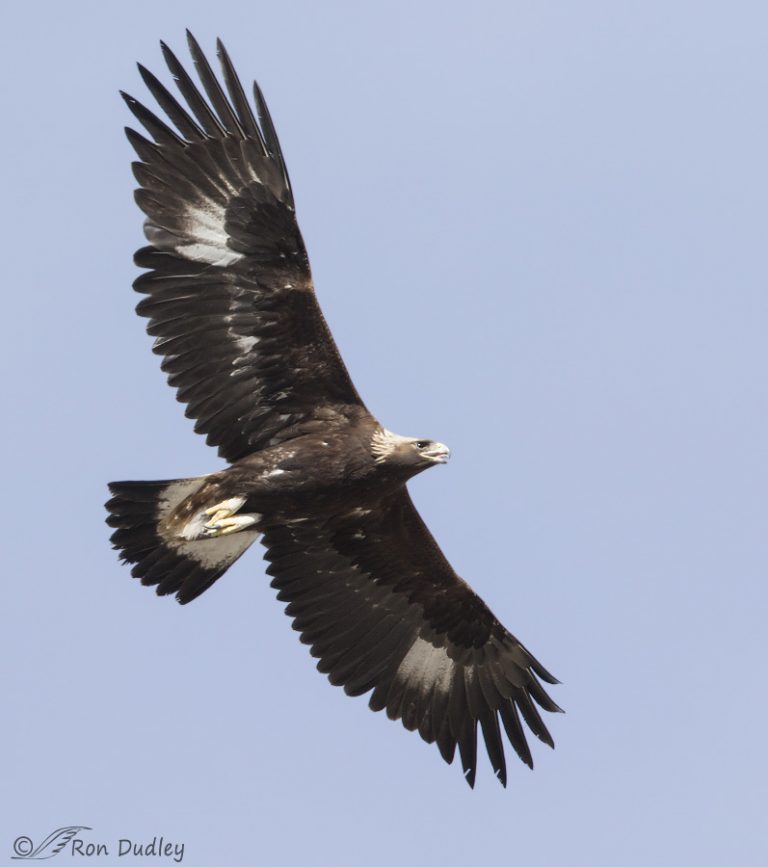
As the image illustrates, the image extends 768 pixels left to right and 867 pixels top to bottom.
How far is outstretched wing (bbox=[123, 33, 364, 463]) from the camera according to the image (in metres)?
15.2

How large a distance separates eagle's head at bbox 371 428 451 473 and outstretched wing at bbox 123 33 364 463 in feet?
2.05

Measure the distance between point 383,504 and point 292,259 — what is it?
8.02ft

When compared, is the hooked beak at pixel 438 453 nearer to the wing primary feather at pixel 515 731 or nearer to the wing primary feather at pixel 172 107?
the wing primary feather at pixel 515 731

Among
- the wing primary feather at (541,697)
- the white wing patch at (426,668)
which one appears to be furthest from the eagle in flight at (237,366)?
the wing primary feather at (541,697)

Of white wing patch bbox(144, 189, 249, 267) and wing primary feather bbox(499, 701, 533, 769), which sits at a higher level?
white wing patch bbox(144, 189, 249, 267)

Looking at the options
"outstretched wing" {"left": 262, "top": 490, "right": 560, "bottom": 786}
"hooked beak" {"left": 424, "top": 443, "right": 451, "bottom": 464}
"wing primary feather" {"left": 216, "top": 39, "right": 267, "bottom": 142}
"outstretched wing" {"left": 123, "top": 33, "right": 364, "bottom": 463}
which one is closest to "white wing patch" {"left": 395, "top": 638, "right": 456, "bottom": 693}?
"outstretched wing" {"left": 262, "top": 490, "right": 560, "bottom": 786}

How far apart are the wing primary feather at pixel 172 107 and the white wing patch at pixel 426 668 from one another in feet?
17.0

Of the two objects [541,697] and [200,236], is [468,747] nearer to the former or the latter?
[541,697]

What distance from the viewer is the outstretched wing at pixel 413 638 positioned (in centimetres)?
1667

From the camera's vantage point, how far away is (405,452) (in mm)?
15375

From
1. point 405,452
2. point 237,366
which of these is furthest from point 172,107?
point 405,452

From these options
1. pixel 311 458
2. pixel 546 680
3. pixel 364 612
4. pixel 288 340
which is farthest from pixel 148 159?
pixel 546 680

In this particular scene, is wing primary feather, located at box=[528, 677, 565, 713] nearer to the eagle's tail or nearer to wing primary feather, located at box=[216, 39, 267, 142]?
the eagle's tail

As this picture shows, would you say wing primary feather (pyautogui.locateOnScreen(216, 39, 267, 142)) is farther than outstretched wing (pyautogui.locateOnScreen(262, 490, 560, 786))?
No
